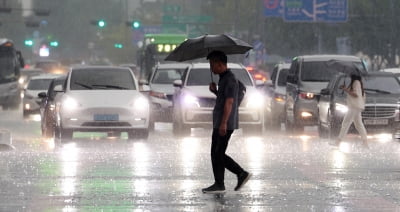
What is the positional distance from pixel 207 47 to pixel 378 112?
41.8 feet

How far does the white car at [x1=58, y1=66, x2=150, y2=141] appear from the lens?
85.3ft

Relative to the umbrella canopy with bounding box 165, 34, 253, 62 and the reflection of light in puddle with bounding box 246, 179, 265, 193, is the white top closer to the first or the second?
the reflection of light in puddle with bounding box 246, 179, 265, 193

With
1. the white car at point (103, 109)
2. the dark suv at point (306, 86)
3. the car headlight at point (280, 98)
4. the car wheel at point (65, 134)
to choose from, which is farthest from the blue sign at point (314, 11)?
the car wheel at point (65, 134)

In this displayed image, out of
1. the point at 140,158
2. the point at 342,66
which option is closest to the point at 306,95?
the point at 342,66

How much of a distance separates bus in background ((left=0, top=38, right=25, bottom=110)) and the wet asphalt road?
955 inches

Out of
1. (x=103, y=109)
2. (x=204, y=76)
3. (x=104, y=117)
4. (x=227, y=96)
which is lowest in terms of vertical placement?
(x=204, y=76)

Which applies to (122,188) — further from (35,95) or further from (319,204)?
(35,95)

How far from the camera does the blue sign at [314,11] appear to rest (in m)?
70.6

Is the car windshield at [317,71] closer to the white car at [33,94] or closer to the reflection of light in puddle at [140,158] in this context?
the reflection of light in puddle at [140,158]

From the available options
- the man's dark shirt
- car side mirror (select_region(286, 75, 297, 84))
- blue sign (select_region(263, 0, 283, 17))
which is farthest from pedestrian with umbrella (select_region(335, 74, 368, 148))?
blue sign (select_region(263, 0, 283, 17))

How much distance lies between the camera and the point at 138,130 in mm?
26453

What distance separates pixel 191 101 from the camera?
95.6 ft

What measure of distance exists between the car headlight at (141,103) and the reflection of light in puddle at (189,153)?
1087mm

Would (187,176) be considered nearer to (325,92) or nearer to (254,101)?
(325,92)
